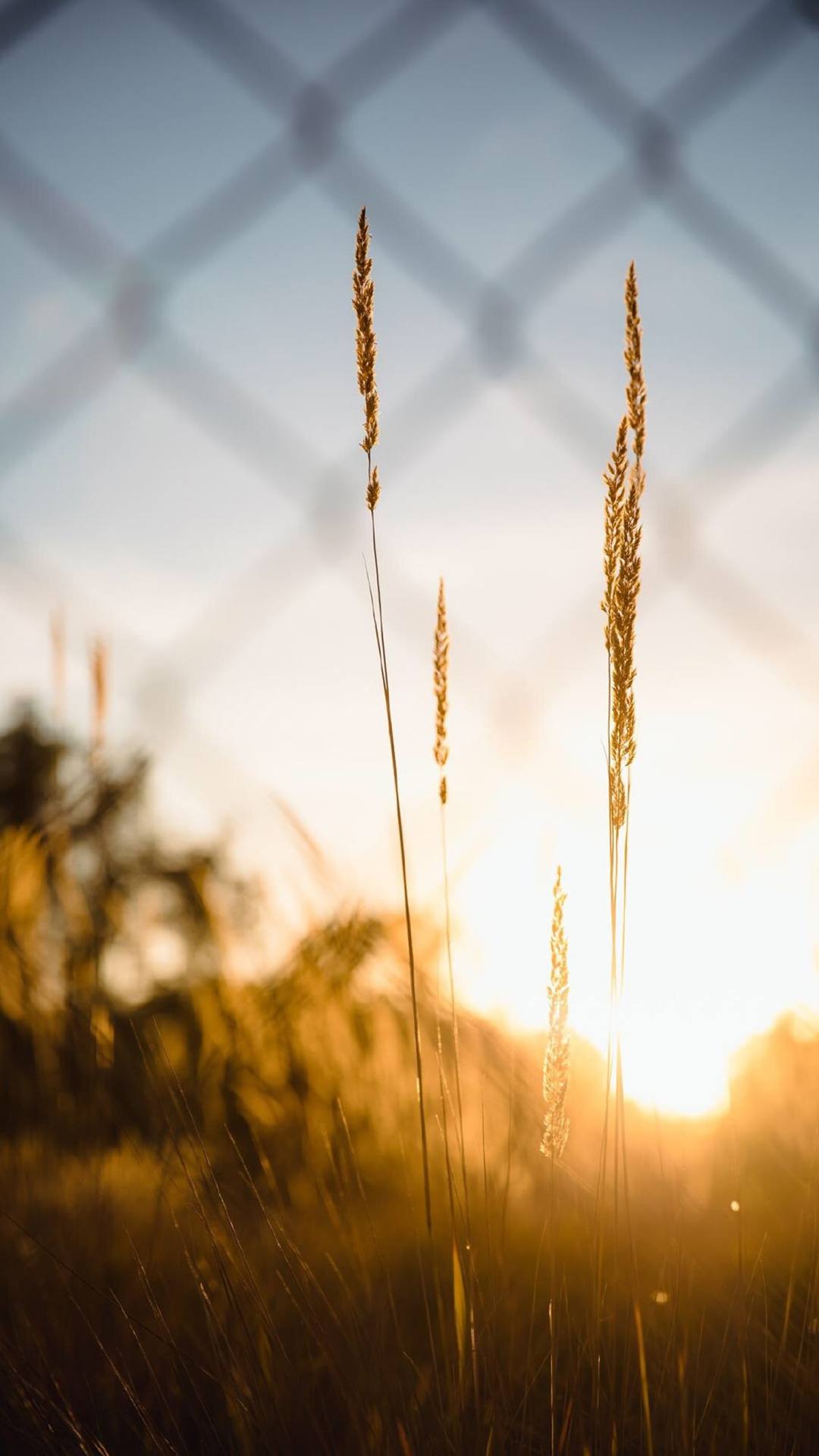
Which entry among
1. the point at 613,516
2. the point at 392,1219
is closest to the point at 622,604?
the point at 613,516

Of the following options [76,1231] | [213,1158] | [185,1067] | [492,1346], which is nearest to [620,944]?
[492,1346]

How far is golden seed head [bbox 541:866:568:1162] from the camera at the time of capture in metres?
0.79

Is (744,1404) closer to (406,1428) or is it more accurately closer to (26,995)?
(406,1428)

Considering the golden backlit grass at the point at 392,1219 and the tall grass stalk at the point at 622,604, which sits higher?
the tall grass stalk at the point at 622,604

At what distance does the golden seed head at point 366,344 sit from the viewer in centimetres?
91

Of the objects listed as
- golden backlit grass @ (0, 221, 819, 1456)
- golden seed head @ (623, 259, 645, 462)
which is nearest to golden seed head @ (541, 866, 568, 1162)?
golden backlit grass @ (0, 221, 819, 1456)

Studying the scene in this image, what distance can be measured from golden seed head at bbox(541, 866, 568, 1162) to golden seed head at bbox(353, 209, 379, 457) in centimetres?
41

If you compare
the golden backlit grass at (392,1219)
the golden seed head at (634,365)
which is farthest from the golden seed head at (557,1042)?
the golden seed head at (634,365)

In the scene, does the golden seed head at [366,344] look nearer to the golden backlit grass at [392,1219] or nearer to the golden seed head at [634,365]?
the golden backlit grass at [392,1219]

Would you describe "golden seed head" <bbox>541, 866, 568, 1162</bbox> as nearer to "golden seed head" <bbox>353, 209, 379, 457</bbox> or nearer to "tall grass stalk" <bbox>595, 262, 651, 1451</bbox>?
"tall grass stalk" <bbox>595, 262, 651, 1451</bbox>

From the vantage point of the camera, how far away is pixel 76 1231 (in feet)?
3.89

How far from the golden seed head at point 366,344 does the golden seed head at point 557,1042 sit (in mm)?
413

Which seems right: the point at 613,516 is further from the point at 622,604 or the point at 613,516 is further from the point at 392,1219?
the point at 392,1219

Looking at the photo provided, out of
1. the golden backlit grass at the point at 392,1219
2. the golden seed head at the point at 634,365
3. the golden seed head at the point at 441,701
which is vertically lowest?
the golden backlit grass at the point at 392,1219
